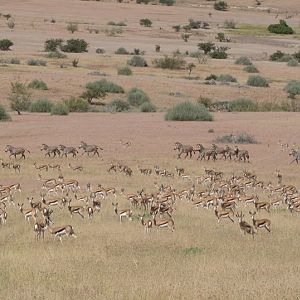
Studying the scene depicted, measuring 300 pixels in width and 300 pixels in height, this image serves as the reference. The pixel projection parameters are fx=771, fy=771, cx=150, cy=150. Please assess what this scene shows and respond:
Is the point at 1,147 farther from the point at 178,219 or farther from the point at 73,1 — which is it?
the point at 73,1

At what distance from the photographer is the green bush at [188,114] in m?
39.2

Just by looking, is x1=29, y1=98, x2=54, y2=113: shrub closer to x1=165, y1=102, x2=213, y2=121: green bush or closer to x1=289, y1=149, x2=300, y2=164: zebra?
x1=165, y1=102, x2=213, y2=121: green bush

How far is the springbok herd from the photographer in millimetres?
16531

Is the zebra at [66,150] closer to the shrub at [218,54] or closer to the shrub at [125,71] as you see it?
the shrub at [125,71]

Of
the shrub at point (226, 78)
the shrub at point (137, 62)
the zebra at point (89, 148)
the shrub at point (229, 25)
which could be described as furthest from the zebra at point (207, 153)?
the shrub at point (229, 25)

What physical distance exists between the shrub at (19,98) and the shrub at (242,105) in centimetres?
1198

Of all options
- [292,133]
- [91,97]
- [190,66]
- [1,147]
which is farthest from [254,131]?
[190,66]

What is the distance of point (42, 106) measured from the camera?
1695 inches

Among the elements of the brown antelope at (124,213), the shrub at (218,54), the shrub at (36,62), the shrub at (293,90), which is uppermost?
the brown antelope at (124,213)

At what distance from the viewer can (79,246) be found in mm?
14664

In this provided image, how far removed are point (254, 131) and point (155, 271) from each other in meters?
22.9

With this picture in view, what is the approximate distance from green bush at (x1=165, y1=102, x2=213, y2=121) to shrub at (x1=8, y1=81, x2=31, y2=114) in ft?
29.5

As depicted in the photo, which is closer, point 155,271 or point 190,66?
point 155,271

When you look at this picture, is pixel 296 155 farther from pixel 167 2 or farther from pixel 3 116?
pixel 167 2
